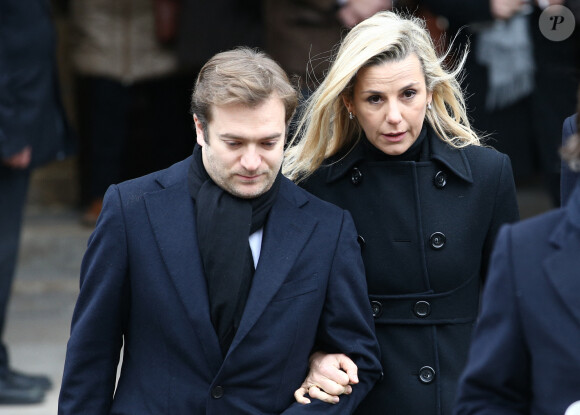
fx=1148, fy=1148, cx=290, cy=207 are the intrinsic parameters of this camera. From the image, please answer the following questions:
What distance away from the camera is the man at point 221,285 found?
2.77 metres

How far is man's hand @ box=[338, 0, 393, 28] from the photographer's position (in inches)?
190

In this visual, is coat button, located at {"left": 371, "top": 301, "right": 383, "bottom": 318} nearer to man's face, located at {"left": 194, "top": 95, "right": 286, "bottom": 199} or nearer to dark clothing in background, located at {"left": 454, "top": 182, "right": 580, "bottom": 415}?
man's face, located at {"left": 194, "top": 95, "right": 286, "bottom": 199}

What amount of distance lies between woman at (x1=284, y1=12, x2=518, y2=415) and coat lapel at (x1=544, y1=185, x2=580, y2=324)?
907 mm

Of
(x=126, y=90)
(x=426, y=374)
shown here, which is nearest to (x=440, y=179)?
(x=426, y=374)

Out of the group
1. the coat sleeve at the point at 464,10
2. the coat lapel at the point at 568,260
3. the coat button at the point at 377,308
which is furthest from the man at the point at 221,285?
the coat sleeve at the point at 464,10

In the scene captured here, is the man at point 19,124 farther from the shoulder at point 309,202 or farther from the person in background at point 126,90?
the shoulder at point 309,202

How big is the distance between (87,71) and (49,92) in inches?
54.5

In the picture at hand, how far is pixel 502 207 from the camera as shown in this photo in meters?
3.19

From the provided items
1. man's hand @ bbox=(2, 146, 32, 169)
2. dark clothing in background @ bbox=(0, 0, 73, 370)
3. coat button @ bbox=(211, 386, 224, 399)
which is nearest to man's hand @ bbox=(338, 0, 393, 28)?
dark clothing in background @ bbox=(0, 0, 73, 370)

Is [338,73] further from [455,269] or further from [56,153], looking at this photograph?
[56,153]

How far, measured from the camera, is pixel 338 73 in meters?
3.11

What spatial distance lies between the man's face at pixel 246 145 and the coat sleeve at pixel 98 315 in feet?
0.94

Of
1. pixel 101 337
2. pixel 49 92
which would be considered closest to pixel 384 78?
pixel 101 337

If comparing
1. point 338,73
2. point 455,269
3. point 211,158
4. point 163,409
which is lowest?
point 163,409
